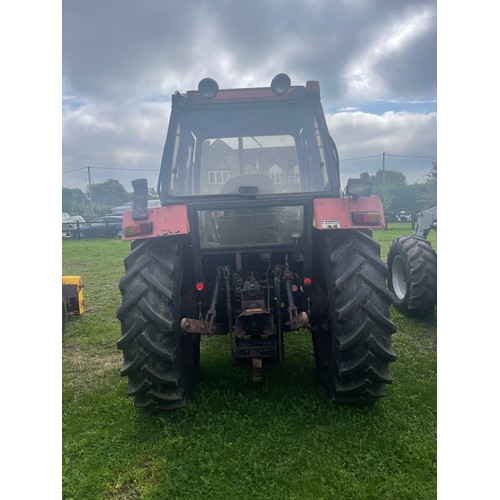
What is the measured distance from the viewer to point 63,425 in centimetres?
279

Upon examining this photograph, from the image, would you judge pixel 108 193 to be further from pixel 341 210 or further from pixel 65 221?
pixel 341 210

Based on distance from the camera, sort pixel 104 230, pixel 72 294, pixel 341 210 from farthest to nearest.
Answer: pixel 104 230 < pixel 72 294 < pixel 341 210

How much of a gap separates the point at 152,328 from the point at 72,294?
2.96 m

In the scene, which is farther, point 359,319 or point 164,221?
point 164,221

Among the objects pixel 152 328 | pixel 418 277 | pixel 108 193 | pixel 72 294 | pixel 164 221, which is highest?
pixel 108 193

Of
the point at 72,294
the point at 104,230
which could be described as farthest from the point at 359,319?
the point at 104,230

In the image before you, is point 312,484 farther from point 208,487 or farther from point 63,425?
point 63,425

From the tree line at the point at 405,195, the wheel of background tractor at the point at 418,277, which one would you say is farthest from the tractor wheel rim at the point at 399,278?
the tree line at the point at 405,195

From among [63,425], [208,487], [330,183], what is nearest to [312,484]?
[208,487]

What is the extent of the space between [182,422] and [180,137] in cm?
213

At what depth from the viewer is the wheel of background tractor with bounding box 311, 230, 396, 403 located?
2.57m

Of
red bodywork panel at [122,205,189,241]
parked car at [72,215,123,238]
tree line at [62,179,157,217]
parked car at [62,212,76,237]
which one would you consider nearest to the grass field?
red bodywork panel at [122,205,189,241]

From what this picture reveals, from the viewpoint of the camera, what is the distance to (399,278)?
5.25 metres

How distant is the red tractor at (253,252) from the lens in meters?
2.61
